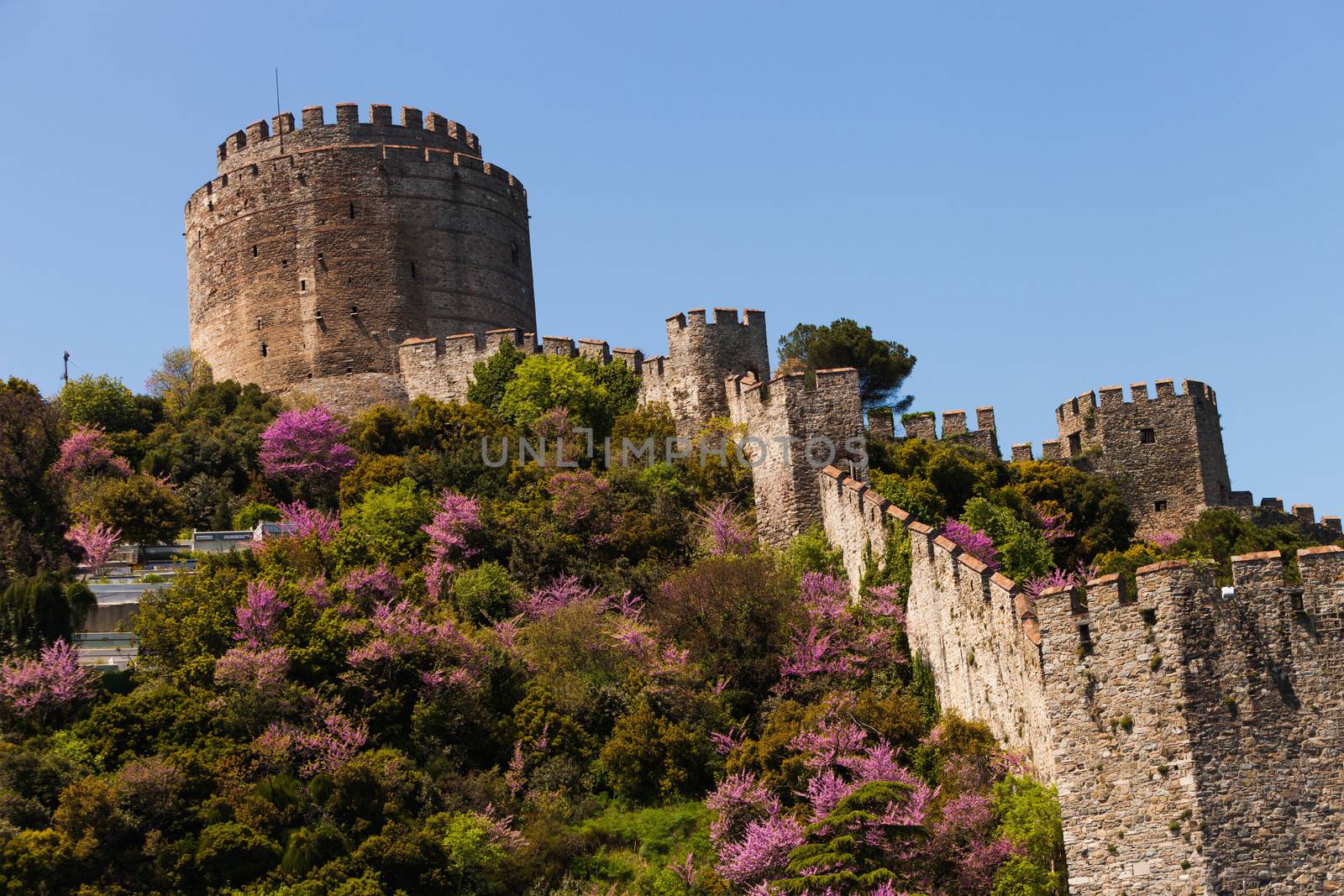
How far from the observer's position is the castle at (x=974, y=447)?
2502 centimetres

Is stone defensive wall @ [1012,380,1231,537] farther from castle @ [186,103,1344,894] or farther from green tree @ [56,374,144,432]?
green tree @ [56,374,144,432]

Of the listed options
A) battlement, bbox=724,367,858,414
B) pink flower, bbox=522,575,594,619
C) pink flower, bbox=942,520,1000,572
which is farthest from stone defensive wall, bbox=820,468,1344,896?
battlement, bbox=724,367,858,414

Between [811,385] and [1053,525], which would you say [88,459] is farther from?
[1053,525]

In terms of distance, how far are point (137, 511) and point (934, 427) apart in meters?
17.9

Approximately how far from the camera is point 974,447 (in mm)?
47156

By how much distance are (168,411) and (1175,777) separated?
34.4 meters

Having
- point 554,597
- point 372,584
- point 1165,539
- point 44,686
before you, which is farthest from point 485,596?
point 1165,539

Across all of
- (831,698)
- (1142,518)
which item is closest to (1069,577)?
(831,698)

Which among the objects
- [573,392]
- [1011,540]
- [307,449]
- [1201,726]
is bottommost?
[1201,726]

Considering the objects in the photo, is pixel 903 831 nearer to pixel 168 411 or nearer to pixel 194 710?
pixel 194 710

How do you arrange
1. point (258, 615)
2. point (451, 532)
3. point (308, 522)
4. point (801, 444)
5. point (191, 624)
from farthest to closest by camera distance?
point (308, 522)
point (801, 444)
point (451, 532)
point (191, 624)
point (258, 615)

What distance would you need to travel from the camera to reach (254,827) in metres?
30.7

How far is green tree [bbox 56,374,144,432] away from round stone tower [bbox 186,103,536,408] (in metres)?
4.07

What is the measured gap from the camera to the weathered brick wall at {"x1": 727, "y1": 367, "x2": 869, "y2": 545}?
40.5 metres
